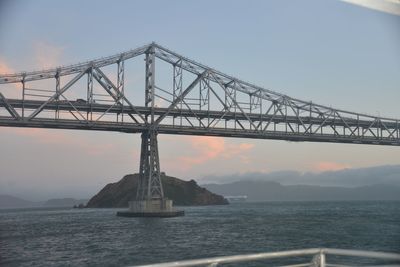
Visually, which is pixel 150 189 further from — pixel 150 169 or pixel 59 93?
pixel 59 93

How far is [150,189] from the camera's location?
69938 mm

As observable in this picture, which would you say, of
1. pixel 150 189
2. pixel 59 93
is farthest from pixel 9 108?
pixel 150 189

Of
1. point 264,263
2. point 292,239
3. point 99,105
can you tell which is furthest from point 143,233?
point 99,105

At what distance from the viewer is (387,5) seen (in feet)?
25.6

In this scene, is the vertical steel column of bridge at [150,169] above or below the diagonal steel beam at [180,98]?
below

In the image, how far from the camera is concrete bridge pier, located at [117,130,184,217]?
68438 millimetres

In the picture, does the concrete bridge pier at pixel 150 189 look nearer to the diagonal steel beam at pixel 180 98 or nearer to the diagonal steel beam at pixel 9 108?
the diagonal steel beam at pixel 180 98

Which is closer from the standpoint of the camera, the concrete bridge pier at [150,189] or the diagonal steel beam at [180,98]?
the concrete bridge pier at [150,189]

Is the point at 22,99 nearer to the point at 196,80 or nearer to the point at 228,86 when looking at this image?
the point at 196,80

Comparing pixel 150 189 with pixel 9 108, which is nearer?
pixel 9 108

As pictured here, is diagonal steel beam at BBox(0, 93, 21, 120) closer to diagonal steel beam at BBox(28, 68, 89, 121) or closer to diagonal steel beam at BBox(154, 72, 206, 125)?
diagonal steel beam at BBox(28, 68, 89, 121)

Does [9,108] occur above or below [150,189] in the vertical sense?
above

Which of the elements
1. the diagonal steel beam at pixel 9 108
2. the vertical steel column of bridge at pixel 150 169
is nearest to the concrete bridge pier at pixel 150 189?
the vertical steel column of bridge at pixel 150 169

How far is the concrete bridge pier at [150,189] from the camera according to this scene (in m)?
68.4
